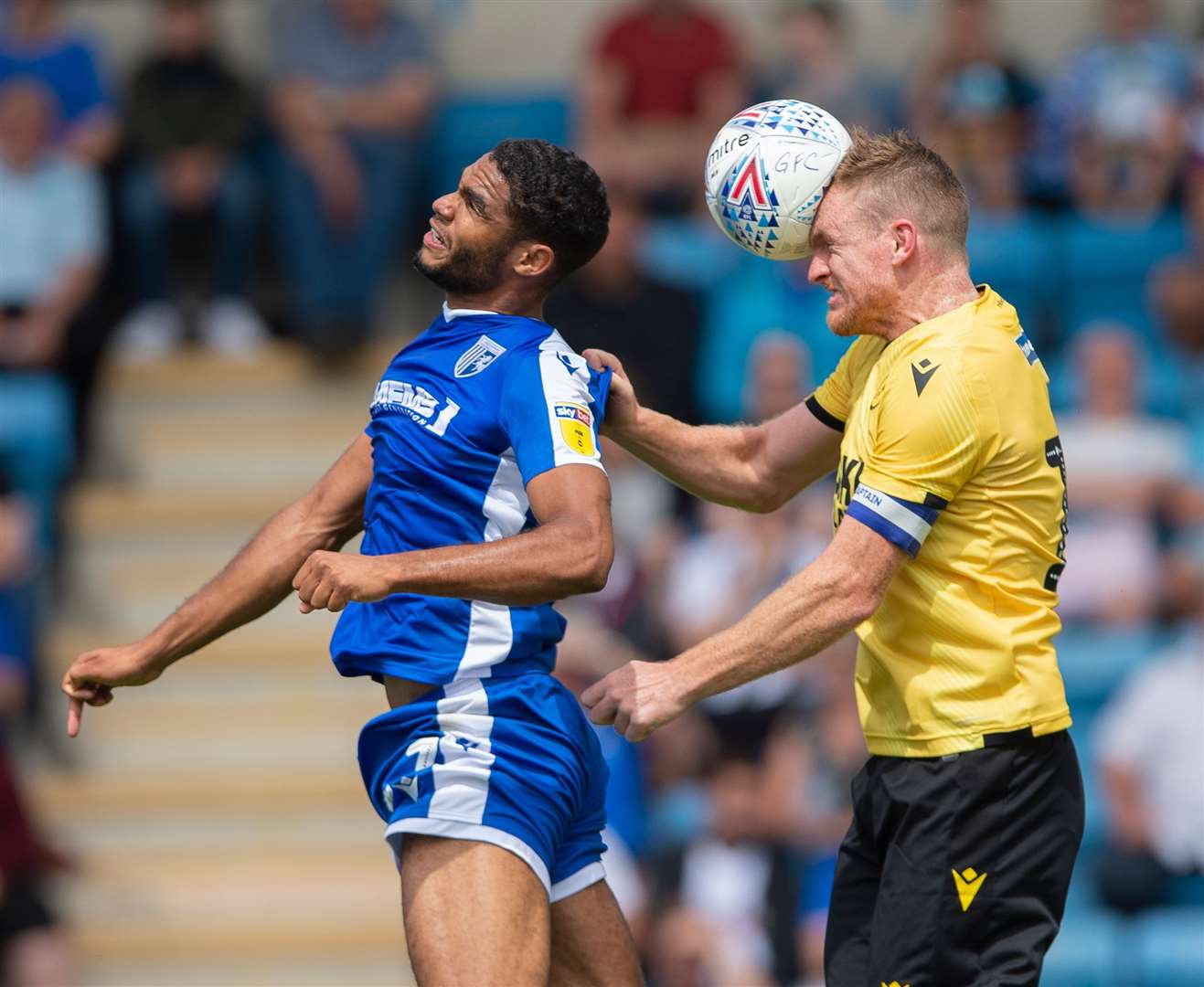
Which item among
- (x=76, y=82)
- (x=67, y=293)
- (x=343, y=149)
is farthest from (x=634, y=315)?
(x=76, y=82)

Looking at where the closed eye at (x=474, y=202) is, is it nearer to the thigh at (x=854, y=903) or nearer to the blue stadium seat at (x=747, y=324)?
the thigh at (x=854, y=903)

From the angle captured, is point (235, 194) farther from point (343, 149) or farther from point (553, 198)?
point (553, 198)

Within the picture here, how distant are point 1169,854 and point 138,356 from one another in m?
6.27

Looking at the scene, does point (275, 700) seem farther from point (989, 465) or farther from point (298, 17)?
point (989, 465)

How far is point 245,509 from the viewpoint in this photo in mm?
10898

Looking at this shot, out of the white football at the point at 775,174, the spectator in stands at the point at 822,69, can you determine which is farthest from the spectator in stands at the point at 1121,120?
the white football at the point at 775,174

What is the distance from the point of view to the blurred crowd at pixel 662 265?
9.31 m

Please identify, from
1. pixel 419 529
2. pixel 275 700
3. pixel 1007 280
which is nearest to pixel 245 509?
pixel 275 700

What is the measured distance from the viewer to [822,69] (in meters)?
10.8

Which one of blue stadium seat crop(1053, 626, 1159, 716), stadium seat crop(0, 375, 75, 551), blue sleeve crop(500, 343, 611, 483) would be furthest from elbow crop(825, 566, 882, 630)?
stadium seat crop(0, 375, 75, 551)

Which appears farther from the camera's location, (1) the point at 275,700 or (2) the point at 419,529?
(1) the point at 275,700

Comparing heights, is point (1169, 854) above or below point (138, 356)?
below

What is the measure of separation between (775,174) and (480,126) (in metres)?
6.96

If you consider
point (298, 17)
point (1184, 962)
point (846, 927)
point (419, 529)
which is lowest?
point (1184, 962)
